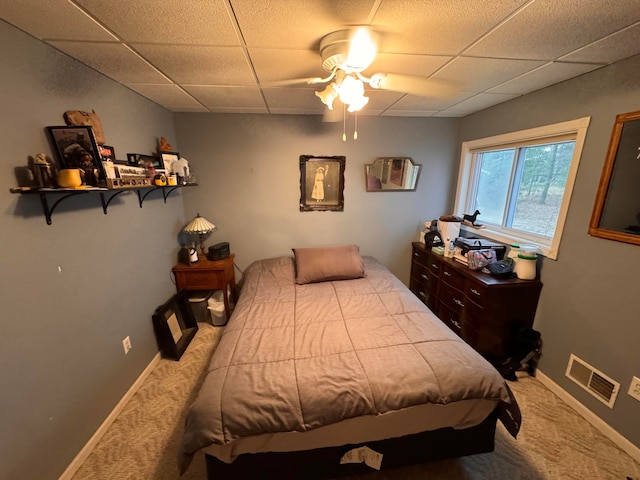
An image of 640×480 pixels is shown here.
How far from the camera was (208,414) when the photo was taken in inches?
46.3

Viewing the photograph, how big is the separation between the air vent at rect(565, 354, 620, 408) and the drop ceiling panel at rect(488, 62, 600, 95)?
1.90 meters

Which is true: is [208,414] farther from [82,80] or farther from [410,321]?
[82,80]

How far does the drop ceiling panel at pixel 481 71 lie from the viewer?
5.02 feet

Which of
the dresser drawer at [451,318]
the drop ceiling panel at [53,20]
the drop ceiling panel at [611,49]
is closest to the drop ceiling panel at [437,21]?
the drop ceiling panel at [611,49]

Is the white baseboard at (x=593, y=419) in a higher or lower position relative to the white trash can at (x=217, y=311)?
lower

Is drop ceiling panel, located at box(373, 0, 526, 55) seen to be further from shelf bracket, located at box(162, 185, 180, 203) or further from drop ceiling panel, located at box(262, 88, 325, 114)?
shelf bracket, located at box(162, 185, 180, 203)

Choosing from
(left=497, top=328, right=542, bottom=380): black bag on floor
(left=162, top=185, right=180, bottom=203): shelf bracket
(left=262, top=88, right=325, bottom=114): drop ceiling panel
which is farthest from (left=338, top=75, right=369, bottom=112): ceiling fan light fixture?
(left=497, top=328, right=542, bottom=380): black bag on floor

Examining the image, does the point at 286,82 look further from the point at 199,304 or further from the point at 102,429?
the point at 102,429

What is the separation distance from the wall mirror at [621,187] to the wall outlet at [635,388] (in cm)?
79

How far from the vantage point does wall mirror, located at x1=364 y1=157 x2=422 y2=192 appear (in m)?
2.97

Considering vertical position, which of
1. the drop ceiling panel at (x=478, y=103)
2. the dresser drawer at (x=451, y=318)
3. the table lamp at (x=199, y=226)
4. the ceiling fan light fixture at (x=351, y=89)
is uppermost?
the drop ceiling panel at (x=478, y=103)

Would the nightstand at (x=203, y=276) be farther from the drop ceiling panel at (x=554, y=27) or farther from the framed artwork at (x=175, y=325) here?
the drop ceiling panel at (x=554, y=27)

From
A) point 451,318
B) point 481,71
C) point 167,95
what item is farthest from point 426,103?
point 167,95

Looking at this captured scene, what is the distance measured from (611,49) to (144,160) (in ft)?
10.0
